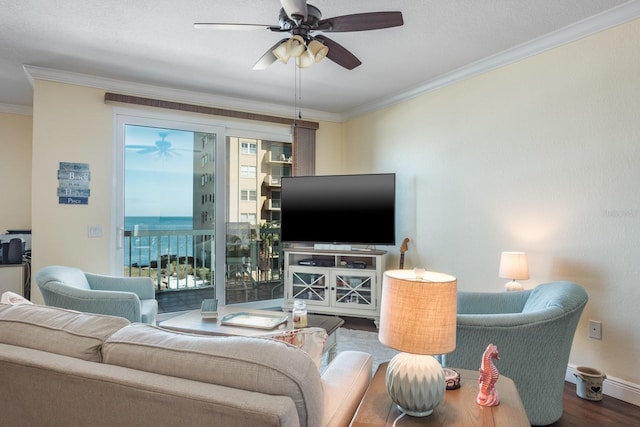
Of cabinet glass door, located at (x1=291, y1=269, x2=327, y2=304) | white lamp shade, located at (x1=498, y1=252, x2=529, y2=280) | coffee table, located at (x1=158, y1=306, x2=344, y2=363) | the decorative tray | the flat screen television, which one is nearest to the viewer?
coffee table, located at (x1=158, y1=306, x2=344, y2=363)

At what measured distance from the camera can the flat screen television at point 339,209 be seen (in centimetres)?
401

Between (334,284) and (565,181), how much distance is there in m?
2.38

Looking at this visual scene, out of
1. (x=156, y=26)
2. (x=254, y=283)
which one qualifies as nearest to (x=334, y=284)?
(x=254, y=283)

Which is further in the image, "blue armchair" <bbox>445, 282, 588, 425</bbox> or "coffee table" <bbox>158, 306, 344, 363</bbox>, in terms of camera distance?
"coffee table" <bbox>158, 306, 344, 363</bbox>

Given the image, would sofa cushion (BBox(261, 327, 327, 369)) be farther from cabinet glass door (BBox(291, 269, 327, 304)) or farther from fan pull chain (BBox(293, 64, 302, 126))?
cabinet glass door (BBox(291, 269, 327, 304))

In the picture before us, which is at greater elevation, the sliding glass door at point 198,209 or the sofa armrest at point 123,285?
the sliding glass door at point 198,209

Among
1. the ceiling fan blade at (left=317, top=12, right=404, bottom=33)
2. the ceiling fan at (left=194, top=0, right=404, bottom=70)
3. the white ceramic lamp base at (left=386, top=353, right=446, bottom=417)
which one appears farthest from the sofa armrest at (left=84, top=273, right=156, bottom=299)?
the white ceramic lamp base at (left=386, top=353, right=446, bottom=417)

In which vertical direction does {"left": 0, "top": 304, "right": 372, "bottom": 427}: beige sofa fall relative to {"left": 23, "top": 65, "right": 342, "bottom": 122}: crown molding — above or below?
below

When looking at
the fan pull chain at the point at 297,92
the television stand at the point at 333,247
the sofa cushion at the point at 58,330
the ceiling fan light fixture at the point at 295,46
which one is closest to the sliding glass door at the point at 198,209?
the fan pull chain at the point at 297,92

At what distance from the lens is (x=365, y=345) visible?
3443mm

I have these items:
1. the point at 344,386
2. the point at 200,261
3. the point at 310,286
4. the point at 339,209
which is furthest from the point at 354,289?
the point at 344,386

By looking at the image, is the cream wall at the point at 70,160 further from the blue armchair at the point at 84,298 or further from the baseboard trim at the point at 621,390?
the baseboard trim at the point at 621,390

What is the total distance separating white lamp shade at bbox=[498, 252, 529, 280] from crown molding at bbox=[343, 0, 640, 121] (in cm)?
158

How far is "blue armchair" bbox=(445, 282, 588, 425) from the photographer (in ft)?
6.28
